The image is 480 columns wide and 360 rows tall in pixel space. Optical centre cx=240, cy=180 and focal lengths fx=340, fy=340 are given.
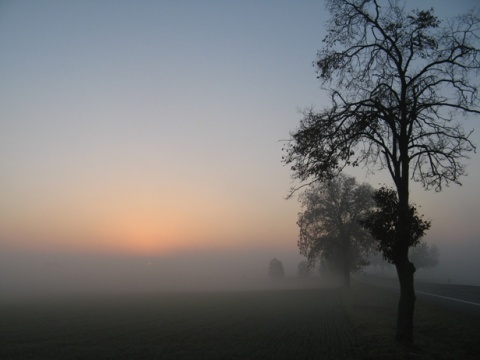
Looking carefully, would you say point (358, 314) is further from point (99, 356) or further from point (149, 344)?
point (99, 356)

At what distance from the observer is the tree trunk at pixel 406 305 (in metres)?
13.4

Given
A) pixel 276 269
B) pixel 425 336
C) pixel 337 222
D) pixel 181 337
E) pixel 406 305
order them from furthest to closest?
pixel 276 269 → pixel 337 222 → pixel 181 337 → pixel 425 336 → pixel 406 305

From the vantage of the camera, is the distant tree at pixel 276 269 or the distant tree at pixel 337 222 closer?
the distant tree at pixel 337 222

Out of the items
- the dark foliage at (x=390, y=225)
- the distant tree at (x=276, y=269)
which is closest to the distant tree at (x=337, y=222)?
the dark foliage at (x=390, y=225)

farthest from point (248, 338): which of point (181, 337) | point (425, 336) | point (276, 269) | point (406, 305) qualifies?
point (276, 269)

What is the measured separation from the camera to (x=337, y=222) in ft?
152

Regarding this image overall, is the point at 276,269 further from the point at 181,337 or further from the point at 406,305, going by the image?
the point at 406,305

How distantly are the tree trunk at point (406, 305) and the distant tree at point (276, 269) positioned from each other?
131012 mm

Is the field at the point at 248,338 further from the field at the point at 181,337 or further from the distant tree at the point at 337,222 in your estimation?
the distant tree at the point at 337,222

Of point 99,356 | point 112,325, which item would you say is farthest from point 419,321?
point 112,325

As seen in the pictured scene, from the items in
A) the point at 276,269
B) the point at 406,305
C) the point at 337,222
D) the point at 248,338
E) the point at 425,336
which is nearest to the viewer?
the point at 406,305

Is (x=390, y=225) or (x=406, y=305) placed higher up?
(x=390, y=225)

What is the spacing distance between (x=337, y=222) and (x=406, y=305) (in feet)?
110

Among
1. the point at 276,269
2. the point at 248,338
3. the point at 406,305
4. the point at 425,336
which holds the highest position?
the point at 406,305
